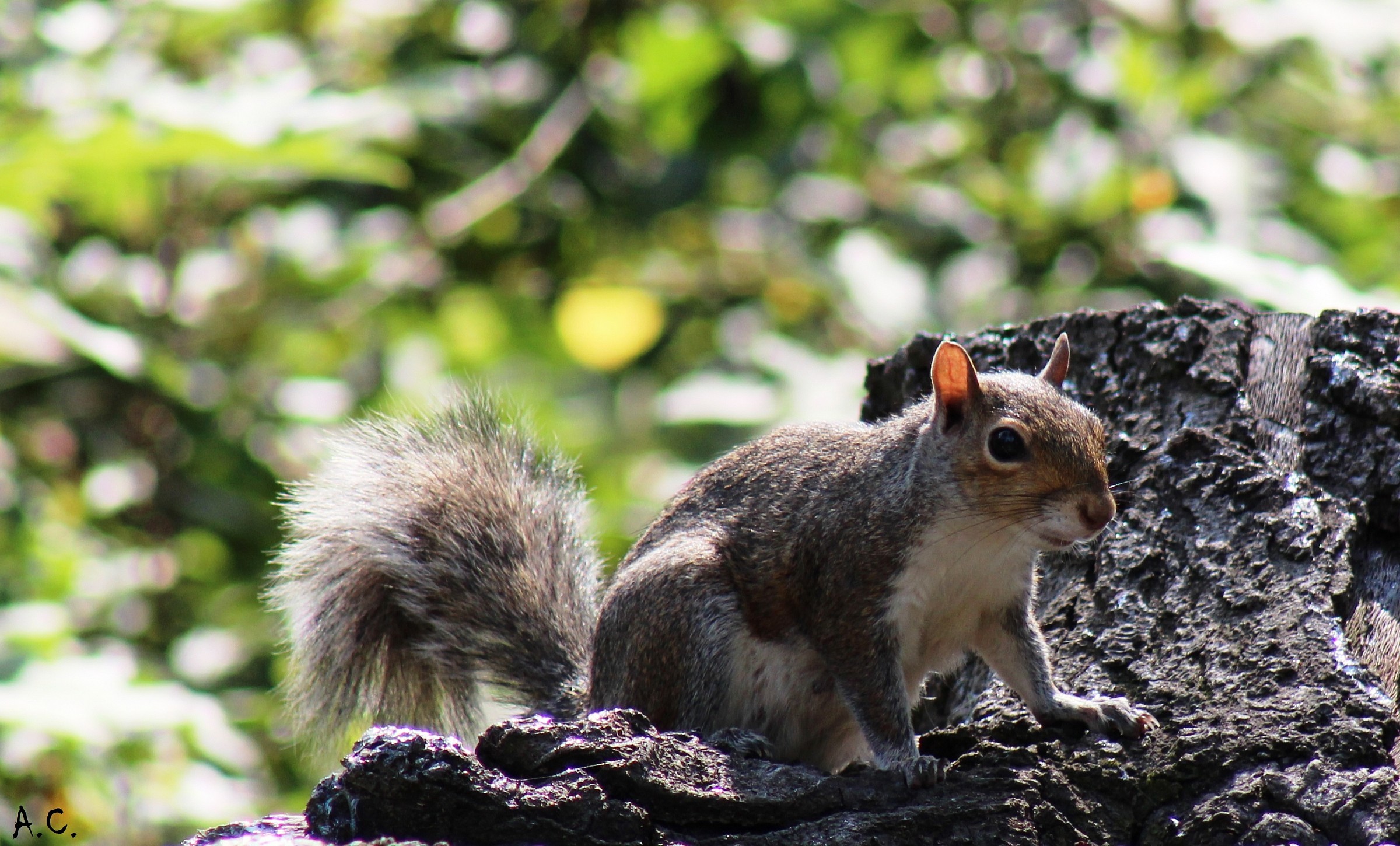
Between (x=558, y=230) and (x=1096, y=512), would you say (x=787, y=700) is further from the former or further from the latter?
(x=558, y=230)

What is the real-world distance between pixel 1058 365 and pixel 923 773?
753mm

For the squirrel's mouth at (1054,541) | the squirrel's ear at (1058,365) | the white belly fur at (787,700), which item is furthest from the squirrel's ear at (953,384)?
the white belly fur at (787,700)

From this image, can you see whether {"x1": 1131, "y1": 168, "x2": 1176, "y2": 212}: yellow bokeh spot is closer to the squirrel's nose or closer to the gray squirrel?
the gray squirrel

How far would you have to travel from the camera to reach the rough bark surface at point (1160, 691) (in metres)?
1.30

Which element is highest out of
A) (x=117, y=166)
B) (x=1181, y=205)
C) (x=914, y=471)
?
(x=1181, y=205)

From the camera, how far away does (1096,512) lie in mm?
1768

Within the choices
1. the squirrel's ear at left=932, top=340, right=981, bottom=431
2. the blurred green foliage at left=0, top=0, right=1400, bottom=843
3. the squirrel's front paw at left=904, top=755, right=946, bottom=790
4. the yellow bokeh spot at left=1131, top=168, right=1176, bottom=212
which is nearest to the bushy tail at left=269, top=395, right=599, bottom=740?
the blurred green foliage at left=0, top=0, right=1400, bottom=843

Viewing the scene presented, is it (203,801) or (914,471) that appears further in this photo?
(203,801)

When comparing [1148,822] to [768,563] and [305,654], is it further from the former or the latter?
[305,654]

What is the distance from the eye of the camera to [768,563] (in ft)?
6.68

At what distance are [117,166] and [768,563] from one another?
120cm

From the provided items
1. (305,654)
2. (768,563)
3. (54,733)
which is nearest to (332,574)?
(305,654)

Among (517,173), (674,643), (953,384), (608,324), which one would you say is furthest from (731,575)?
(517,173)

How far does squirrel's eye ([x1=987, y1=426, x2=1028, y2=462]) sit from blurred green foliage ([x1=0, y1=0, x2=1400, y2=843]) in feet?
2.02
